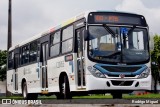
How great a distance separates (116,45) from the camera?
1530cm

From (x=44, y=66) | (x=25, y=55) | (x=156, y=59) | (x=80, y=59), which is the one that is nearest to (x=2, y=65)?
(x=156, y=59)

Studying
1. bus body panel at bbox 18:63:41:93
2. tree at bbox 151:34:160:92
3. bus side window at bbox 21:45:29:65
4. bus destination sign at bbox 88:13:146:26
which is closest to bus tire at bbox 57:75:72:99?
bus destination sign at bbox 88:13:146:26

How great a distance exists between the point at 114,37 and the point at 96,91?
1976 mm

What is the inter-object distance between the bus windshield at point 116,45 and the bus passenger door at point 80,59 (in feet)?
2.04

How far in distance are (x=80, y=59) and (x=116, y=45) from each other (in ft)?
4.86

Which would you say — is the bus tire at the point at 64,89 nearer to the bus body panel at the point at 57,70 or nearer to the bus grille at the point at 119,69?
the bus body panel at the point at 57,70

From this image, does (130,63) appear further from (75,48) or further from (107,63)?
(75,48)

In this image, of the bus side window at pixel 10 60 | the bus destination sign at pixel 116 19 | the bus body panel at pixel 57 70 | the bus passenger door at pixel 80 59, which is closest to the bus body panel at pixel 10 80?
the bus side window at pixel 10 60

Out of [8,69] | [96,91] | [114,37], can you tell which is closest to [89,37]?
[114,37]

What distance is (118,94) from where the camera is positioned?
16.8 m

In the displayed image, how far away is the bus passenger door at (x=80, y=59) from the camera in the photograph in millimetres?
15756

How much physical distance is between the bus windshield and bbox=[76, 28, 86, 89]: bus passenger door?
62cm

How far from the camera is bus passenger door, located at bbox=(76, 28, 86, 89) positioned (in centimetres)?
1576

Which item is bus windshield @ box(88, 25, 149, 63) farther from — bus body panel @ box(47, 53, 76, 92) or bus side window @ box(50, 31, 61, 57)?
bus side window @ box(50, 31, 61, 57)
